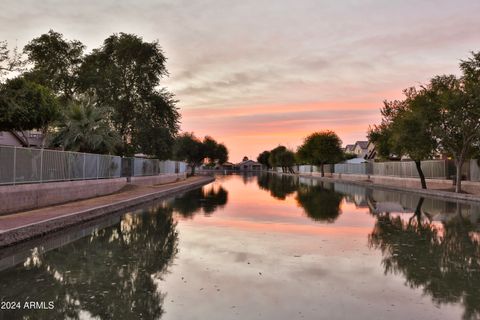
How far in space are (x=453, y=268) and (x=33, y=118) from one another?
86.1 feet

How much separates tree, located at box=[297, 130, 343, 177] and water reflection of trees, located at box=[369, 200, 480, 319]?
213 ft

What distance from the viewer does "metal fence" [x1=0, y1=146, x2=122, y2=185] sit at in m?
16.5

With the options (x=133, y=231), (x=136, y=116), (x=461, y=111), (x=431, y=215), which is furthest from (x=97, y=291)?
(x=136, y=116)

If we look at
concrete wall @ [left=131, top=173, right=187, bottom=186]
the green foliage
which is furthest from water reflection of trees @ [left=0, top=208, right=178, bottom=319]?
the green foliage

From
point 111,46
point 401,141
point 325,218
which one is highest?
point 111,46

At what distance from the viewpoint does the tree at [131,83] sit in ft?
135

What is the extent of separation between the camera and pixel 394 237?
12.4 meters

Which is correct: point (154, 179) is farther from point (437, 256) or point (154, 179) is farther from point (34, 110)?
point (437, 256)

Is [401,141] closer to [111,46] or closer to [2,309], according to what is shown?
[111,46]

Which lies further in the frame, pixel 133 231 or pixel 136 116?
pixel 136 116

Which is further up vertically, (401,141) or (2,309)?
(401,141)

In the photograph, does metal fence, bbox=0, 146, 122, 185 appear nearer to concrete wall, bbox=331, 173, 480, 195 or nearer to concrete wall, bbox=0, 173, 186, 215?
concrete wall, bbox=0, 173, 186, 215

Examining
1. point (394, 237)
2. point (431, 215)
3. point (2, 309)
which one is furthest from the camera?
point (431, 215)

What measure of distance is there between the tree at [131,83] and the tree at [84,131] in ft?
27.8
